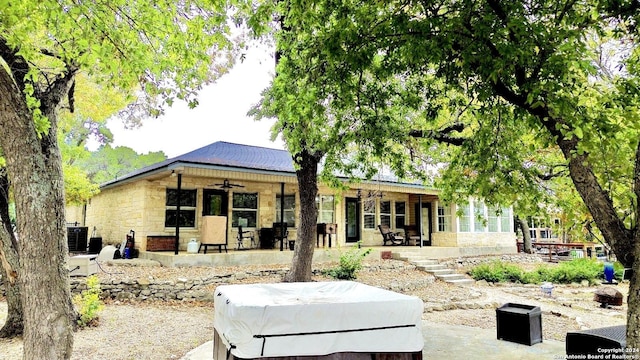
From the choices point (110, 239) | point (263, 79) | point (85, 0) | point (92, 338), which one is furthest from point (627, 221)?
point (110, 239)

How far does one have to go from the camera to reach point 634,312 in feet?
8.48

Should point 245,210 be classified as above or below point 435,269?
above

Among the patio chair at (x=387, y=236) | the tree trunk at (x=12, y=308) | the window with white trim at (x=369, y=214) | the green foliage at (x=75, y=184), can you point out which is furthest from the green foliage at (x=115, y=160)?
the tree trunk at (x=12, y=308)

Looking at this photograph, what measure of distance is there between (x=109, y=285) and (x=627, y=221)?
31.2 feet

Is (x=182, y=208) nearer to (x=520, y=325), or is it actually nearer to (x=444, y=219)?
(x=520, y=325)

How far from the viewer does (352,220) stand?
54.7 feet

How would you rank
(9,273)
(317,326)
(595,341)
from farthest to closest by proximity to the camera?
(9,273) → (595,341) → (317,326)

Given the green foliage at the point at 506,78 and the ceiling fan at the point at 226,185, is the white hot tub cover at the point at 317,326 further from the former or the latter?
the ceiling fan at the point at 226,185

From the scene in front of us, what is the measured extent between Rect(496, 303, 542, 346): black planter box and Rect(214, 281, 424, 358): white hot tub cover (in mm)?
2600

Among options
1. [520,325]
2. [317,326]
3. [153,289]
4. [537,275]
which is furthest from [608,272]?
[153,289]

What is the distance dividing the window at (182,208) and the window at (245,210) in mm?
1329

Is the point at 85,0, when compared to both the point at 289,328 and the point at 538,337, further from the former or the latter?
the point at 538,337

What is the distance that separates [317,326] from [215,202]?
10341 millimetres

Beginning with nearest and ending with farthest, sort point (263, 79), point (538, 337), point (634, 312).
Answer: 1. point (634, 312)
2. point (538, 337)
3. point (263, 79)
